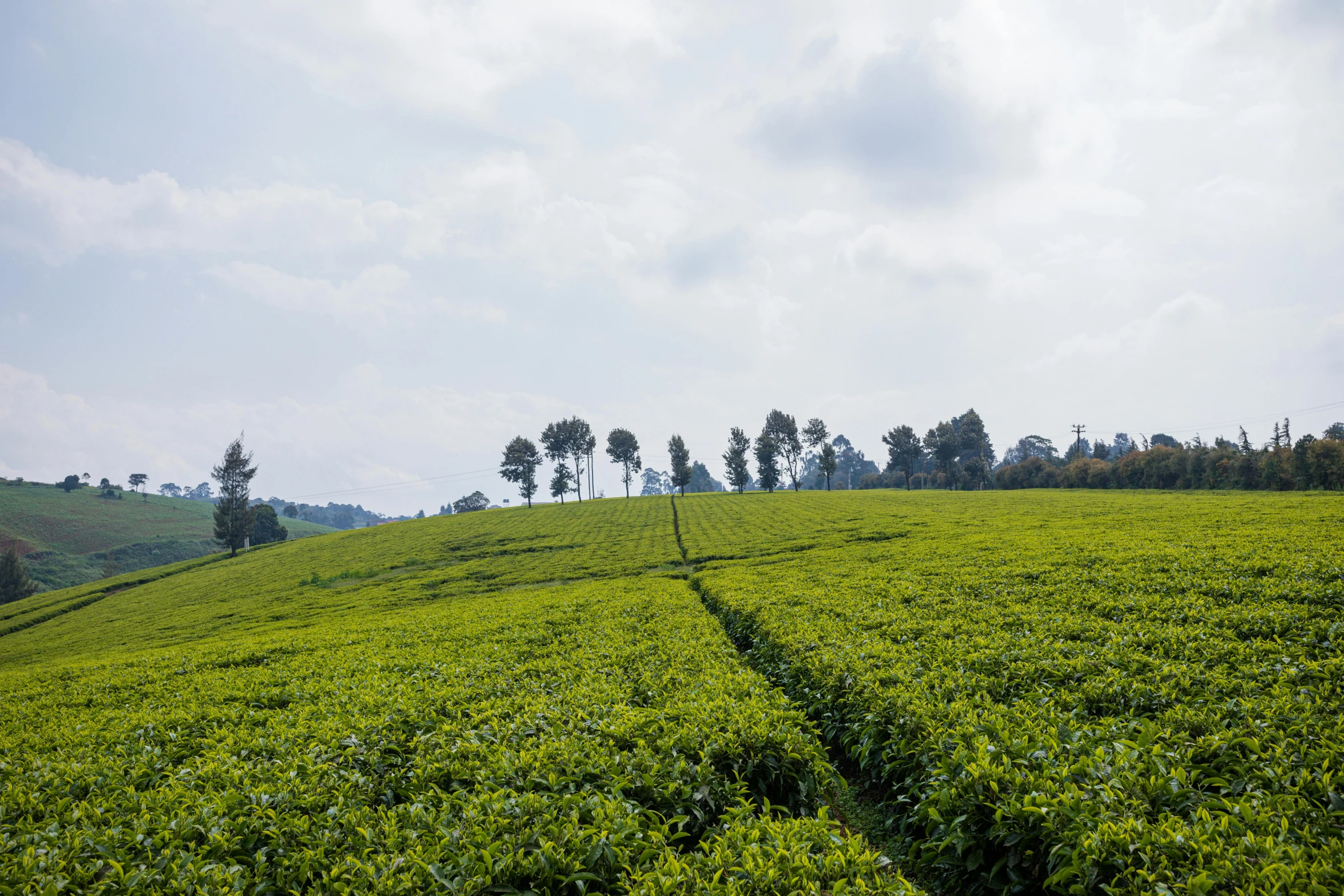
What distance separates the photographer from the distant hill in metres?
95.1

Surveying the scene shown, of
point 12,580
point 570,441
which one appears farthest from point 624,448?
point 12,580

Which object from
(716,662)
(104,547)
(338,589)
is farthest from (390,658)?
(104,547)

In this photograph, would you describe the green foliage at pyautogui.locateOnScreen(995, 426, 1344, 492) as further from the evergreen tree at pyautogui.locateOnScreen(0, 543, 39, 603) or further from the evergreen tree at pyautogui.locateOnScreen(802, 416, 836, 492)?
the evergreen tree at pyautogui.locateOnScreen(0, 543, 39, 603)

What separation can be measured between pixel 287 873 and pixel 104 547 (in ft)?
496

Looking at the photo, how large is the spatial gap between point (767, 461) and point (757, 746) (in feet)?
319

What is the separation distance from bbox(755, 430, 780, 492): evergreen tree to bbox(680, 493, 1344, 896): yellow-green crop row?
84512 millimetres

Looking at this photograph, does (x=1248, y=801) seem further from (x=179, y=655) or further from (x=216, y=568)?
(x=216, y=568)

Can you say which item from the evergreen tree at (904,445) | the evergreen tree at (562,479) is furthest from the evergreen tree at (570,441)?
the evergreen tree at (904,445)

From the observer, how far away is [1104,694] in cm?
711

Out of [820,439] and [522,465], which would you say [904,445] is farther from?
[522,465]

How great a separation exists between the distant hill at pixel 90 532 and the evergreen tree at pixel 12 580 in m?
27.1

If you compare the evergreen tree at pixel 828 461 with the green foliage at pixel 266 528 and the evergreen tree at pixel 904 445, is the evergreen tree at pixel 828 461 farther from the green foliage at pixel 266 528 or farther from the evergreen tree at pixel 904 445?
the green foliage at pixel 266 528

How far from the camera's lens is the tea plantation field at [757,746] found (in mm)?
4570

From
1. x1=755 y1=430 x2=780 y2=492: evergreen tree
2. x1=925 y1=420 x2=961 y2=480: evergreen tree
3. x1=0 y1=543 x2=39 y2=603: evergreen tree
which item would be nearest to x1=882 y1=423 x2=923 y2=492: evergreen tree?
x1=925 y1=420 x2=961 y2=480: evergreen tree
